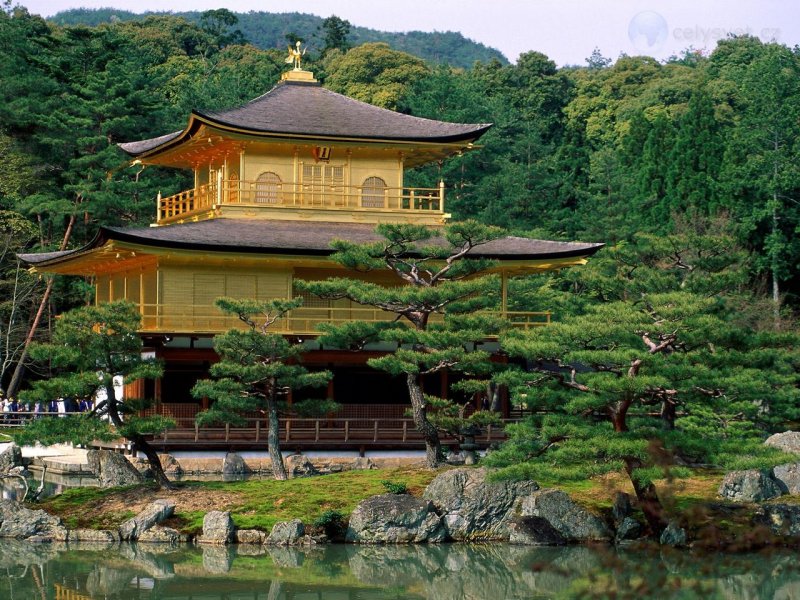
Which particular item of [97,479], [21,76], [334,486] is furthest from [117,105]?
[334,486]

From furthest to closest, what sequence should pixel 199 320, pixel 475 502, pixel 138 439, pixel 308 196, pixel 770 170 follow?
pixel 770 170 < pixel 308 196 < pixel 199 320 < pixel 138 439 < pixel 475 502

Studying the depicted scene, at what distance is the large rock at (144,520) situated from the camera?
72.0ft

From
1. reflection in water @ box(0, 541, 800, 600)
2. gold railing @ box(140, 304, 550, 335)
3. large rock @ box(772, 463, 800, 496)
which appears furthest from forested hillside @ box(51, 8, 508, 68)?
reflection in water @ box(0, 541, 800, 600)

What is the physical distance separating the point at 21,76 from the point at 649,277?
27.3m

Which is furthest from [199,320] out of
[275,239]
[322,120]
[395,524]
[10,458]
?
[395,524]

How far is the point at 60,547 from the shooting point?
21391 millimetres

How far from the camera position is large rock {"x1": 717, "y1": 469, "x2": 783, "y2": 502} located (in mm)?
22641

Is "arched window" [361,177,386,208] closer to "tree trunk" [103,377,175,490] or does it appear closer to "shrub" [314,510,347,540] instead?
"tree trunk" [103,377,175,490]

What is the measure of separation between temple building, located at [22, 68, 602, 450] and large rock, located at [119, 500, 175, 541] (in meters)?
5.97

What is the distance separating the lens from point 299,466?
27094 mm

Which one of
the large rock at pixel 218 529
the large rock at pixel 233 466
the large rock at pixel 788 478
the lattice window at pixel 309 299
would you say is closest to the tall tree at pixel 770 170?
the lattice window at pixel 309 299

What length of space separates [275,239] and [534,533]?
35.8ft

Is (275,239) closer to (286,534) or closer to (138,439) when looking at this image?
(138,439)

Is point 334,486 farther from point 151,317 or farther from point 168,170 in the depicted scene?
point 168,170
